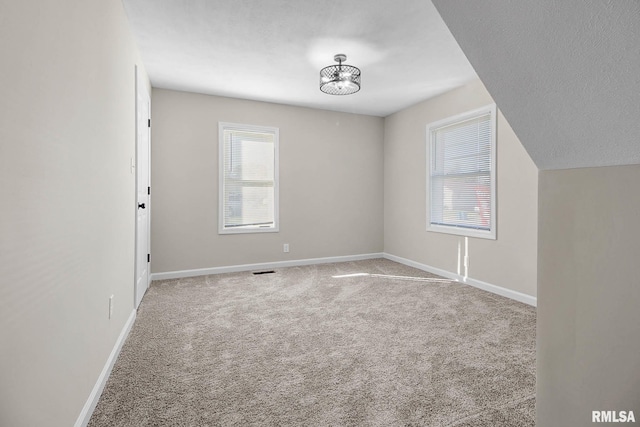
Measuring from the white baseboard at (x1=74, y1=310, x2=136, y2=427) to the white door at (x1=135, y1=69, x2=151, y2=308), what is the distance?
2.20ft

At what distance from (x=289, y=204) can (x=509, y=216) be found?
2.96 meters

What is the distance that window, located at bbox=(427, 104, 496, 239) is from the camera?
3738 millimetres

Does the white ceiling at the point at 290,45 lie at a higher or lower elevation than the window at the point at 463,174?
higher

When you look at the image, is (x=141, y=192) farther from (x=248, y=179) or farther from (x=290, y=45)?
(x=290, y=45)

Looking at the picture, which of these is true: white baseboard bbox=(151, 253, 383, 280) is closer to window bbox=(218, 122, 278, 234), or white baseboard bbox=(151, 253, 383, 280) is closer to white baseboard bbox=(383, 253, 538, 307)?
window bbox=(218, 122, 278, 234)

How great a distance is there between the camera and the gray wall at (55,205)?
951mm

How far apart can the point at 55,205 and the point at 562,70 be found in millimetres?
1754

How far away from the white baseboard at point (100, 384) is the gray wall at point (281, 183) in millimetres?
1996

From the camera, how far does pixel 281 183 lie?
16.1ft

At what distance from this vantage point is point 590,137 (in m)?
0.88

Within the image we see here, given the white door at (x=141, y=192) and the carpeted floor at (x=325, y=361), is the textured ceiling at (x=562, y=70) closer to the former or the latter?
the carpeted floor at (x=325, y=361)

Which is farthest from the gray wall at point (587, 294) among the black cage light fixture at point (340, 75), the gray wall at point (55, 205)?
the black cage light fixture at point (340, 75)

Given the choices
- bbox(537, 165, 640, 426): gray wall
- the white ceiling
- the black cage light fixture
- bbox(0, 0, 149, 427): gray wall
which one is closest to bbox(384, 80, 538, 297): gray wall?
the white ceiling

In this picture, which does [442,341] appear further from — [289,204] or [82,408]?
[289,204]
